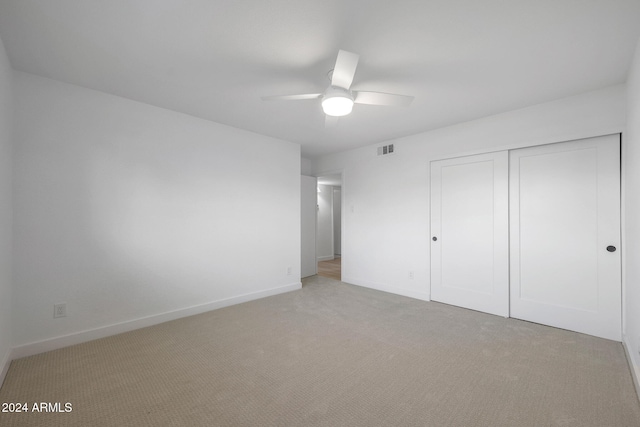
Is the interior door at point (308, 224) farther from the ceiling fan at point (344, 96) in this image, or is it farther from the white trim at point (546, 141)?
the ceiling fan at point (344, 96)

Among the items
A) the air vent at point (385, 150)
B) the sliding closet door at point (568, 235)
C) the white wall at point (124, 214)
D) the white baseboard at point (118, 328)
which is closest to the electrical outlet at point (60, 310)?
the white wall at point (124, 214)

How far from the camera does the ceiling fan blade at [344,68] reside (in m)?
1.74

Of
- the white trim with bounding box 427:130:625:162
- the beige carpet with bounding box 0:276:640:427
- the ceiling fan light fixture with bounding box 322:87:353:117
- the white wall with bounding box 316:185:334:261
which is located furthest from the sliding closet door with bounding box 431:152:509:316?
the white wall with bounding box 316:185:334:261

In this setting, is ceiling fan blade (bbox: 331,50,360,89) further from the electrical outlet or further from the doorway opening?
the doorway opening

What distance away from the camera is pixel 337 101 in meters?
2.11

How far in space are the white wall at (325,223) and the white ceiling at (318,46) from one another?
4.71m

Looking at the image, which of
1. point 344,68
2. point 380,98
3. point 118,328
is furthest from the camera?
point 118,328

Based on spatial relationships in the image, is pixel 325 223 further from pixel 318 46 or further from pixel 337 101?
pixel 318 46

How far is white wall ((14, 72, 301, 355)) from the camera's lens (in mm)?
2373

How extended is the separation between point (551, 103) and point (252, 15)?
124 inches

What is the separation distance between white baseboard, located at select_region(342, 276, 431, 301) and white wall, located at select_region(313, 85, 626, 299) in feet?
0.05

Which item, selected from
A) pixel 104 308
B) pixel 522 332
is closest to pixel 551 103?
pixel 522 332

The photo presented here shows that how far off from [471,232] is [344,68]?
2.75 meters

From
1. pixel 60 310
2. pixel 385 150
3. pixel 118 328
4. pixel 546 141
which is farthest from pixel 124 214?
pixel 546 141
